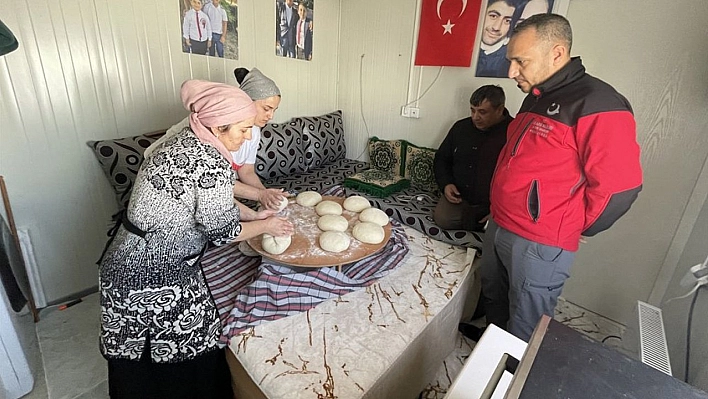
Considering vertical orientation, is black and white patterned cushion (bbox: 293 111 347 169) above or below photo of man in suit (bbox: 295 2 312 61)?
below

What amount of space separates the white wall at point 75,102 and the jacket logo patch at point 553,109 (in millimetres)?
2042

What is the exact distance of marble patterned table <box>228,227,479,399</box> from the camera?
0.99m

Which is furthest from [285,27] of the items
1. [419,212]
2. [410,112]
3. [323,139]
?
[419,212]

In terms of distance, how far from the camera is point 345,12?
2.90m

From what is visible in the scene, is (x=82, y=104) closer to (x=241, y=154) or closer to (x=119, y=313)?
(x=241, y=154)

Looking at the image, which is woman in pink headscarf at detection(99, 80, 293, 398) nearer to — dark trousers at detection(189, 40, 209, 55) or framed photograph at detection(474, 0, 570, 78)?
dark trousers at detection(189, 40, 209, 55)

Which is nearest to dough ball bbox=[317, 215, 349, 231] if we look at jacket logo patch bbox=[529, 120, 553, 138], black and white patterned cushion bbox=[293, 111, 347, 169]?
jacket logo patch bbox=[529, 120, 553, 138]

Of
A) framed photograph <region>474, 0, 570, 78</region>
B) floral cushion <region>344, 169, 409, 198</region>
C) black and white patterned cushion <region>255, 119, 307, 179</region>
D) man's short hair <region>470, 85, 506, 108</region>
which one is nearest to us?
man's short hair <region>470, 85, 506, 108</region>

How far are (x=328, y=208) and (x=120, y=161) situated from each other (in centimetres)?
117

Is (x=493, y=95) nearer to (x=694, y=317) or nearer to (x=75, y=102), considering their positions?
(x=694, y=317)

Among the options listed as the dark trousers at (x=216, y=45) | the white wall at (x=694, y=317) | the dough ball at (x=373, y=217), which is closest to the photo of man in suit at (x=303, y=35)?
the dark trousers at (x=216, y=45)

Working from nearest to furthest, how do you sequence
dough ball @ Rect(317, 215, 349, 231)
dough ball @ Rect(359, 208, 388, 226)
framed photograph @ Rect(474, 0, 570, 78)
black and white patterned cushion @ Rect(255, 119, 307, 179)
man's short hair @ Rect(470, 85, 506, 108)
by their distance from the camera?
dough ball @ Rect(317, 215, 349, 231) < dough ball @ Rect(359, 208, 388, 226) < man's short hair @ Rect(470, 85, 506, 108) < framed photograph @ Rect(474, 0, 570, 78) < black and white patterned cushion @ Rect(255, 119, 307, 179)

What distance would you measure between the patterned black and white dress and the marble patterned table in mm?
202

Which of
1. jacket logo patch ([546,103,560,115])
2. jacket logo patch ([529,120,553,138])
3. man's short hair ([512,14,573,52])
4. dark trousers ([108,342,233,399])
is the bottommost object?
dark trousers ([108,342,233,399])
